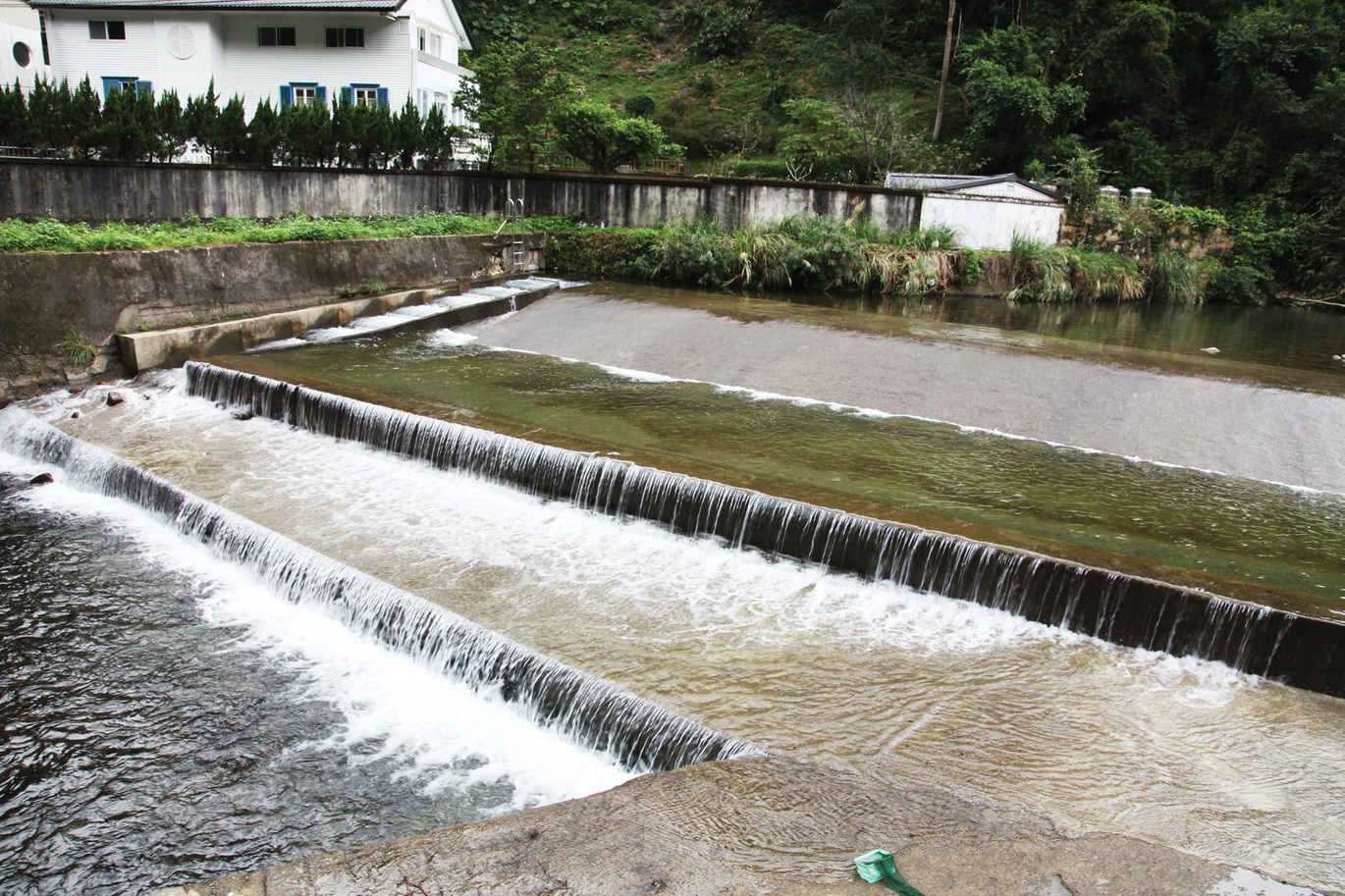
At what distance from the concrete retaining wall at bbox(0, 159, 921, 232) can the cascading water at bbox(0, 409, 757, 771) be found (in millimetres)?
8543

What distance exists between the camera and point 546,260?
19812 mm

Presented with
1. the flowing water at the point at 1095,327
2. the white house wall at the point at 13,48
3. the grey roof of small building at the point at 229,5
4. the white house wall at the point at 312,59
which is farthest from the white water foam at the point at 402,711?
the white house wall at the point at 13,48

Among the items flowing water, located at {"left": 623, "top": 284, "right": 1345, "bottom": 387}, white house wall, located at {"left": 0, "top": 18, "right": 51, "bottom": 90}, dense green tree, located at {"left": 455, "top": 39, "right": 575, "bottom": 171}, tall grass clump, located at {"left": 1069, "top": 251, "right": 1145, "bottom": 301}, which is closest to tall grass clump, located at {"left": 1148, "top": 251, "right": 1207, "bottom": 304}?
tall grass clump, located at {"left": 1069, "top": 251, "right": 1145, "bottom": 301}

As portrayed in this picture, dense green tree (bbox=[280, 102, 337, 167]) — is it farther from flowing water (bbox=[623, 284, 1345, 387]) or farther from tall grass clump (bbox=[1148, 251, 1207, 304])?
tall grass clump (bbox=[1148, 251, 1207, 304])

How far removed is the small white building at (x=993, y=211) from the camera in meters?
19.4

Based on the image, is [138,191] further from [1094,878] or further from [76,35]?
[1094,878]

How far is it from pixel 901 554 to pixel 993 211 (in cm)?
1523

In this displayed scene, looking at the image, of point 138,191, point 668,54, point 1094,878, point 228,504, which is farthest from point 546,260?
point 668,54

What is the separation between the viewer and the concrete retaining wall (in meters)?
15.0

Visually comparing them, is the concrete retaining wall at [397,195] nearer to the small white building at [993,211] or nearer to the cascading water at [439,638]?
the small white building at [993,211]

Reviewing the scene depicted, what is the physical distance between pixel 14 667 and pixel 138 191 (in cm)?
1248

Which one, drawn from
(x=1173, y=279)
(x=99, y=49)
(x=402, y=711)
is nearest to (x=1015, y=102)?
(x=1173, y=279)

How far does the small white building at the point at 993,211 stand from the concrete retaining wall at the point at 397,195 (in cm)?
58

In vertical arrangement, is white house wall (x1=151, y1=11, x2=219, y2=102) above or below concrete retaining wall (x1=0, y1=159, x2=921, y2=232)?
above
